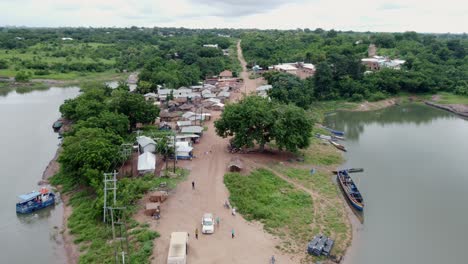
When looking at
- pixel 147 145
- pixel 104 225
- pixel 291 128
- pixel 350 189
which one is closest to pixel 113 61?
pixel 147 145

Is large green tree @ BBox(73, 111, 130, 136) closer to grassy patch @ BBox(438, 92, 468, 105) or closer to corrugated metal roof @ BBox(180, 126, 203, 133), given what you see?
corrugated metal roof @ BBox(180, 126, 203, 133)

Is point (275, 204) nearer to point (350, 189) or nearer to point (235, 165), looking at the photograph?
point (235, 165)

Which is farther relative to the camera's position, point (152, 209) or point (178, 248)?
point (152, 209)

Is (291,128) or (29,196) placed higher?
(291,128)

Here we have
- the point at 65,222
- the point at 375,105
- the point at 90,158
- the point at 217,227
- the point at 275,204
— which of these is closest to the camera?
the point at 217,227

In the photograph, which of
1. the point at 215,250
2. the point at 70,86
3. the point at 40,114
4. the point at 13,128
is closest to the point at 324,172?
the point at 215,250

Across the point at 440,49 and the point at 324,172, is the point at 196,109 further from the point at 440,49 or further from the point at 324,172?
the point at 440,49
